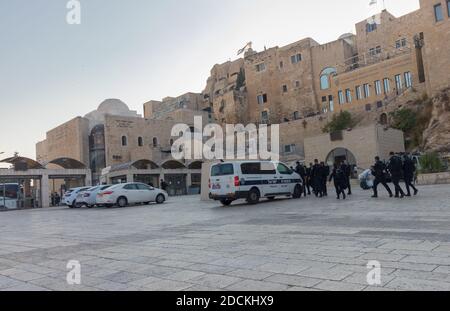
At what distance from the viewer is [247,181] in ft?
55.9

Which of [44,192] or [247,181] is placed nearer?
[247,181]

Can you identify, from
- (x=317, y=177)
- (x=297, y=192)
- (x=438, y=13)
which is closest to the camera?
(x=317, y=177)

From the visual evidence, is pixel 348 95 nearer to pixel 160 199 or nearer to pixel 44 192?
pixel 160 199

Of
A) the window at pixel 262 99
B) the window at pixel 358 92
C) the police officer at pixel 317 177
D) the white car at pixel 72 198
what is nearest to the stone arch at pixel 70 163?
the white car at pixel 72 198

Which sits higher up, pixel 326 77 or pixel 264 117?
pixel 326 77

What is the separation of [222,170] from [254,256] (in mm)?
11305

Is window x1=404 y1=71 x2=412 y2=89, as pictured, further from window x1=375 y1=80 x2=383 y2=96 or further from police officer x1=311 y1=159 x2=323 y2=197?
police officer x1=311 y1=159 x2=323 y2=197

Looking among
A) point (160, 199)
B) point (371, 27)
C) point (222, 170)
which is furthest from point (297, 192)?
point (371, 27)

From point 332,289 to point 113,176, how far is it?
132 feet

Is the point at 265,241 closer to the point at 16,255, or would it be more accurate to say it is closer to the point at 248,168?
the point at 16,255

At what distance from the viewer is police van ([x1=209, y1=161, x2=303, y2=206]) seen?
1677 centimetres

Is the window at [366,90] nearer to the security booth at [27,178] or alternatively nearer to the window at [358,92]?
the window at [358,92]

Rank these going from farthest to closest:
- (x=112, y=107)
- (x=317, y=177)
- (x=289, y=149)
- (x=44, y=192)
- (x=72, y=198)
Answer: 1. (x=112, y=107)
2. (x=289, y=149)
3. (x=44, y=192)
4. (x=72, y=198)
5. (x=317, y=177)

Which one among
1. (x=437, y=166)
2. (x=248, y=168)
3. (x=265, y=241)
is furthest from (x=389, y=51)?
(x=265, y=241)
